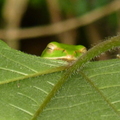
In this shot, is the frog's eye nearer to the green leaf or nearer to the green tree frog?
the green tree frog

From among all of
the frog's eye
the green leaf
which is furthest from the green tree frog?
the green leaf

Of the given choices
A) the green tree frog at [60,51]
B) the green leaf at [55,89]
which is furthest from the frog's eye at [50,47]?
the green leaf at [55,89]

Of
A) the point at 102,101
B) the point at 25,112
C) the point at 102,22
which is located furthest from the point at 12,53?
the point at 102,22

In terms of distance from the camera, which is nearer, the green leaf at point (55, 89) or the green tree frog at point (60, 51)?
the green leaf at point (55, 89)

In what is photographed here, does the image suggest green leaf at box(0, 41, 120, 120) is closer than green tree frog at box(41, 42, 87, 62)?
Yes

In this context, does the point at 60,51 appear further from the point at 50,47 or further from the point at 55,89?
the point at 55,89

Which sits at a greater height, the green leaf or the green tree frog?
the green leaf

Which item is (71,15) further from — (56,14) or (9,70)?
(9,70)

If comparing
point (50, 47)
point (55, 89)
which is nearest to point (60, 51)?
point (50, 47)

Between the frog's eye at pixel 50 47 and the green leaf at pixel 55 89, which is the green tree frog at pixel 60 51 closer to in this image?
the frog's eye at pixel 50 47
